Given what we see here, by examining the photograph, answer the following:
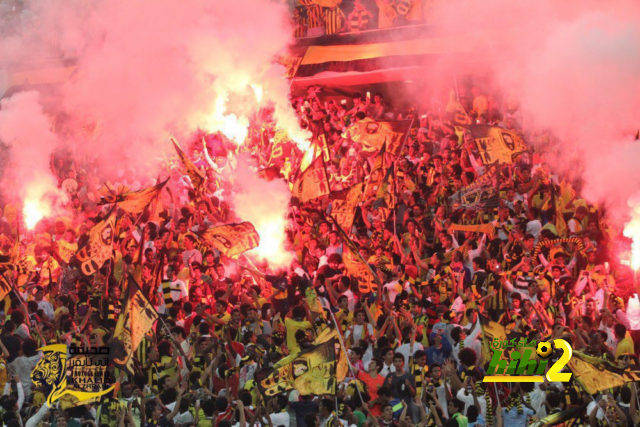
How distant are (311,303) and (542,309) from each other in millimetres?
2197

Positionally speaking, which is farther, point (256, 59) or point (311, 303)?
point (256, 59)

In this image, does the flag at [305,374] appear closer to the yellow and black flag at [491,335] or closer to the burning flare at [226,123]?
the yellow and black flag at [491,335]

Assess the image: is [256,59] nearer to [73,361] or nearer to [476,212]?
[476,212]

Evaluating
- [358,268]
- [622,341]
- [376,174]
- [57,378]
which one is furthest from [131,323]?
[622,341]

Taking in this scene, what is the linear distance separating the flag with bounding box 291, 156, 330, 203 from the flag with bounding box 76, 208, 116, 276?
2050 millimetres

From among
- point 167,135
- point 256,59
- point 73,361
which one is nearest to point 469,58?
point 256,59

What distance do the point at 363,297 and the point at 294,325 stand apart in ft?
2.47

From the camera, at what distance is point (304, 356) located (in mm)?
10359

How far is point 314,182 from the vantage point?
12.5 m

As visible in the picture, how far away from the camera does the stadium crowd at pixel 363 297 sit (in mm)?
10219

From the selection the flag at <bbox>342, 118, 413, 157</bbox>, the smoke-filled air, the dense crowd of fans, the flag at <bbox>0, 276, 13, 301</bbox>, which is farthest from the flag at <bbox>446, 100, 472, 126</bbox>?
the flag at <bbox>0, 276, 13, 301</bbox>

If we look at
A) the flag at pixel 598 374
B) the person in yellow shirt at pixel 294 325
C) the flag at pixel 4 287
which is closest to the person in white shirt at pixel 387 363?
the person in yellow shirt at pixel 294 325

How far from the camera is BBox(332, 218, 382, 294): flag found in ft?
37.3

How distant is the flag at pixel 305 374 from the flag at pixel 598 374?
7.01ft
